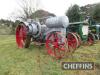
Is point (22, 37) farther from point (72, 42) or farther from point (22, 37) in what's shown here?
point (72, 42)

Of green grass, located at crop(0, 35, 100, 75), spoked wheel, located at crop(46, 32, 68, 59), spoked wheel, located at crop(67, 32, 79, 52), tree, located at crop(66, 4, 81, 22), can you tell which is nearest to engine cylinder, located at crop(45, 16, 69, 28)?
spoked wheel, located at crop(46, 32, 68, 59)

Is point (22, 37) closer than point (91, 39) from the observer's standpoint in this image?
Yes

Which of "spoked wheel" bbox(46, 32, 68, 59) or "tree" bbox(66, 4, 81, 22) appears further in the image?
"tree" bbox(66, 4, 81, 22)

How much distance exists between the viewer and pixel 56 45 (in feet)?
24.2

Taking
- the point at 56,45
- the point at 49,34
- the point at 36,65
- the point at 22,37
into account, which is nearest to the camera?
the point at 36,65

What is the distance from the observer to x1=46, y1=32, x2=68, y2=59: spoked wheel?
7.16 meters

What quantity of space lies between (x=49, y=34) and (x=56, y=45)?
74cm

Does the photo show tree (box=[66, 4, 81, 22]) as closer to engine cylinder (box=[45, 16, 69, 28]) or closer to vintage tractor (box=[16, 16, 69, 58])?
vintage tractor (box=[16, 16, 69, 58])

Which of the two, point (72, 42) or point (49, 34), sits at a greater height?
point (49, 34)

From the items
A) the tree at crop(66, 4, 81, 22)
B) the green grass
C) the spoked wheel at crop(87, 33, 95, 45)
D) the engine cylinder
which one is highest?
the tree at crop(66, 4, 81, 22)

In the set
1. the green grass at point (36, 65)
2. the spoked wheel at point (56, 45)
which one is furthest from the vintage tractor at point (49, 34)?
the green grass at point (36, 65)

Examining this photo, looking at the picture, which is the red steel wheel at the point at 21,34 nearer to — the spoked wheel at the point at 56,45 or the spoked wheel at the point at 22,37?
the spoked wheel at the point at 22,37

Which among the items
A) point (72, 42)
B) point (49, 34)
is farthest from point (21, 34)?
point (72, 42)

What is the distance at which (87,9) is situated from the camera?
21500 mm
